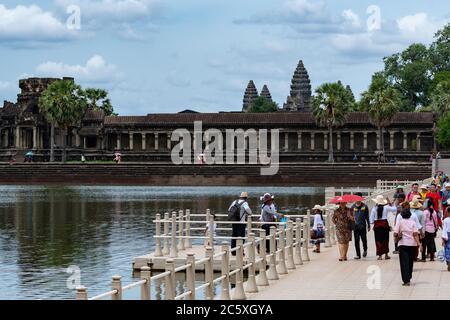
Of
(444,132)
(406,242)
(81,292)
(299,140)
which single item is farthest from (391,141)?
(81,292)

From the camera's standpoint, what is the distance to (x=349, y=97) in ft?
389

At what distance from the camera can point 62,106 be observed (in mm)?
118250

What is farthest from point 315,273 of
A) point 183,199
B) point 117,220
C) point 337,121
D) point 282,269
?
point 337,121

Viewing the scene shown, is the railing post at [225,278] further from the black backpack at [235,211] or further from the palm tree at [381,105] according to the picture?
the palm tree at [381,105]

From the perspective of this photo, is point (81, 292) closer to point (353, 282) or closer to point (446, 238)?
point (353, 282)

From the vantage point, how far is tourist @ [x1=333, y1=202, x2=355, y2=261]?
27641mm

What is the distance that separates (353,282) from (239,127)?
101 m

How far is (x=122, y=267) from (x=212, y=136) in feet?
302

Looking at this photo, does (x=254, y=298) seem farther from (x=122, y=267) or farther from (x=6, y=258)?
(x=6, y=258)

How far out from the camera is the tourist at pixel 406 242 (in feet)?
75.5

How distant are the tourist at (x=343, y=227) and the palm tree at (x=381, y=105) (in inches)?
3406

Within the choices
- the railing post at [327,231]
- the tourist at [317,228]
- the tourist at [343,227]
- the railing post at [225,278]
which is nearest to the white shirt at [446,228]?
the tourist at [343,227]

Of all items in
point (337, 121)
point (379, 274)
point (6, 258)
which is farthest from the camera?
point (337, 121)

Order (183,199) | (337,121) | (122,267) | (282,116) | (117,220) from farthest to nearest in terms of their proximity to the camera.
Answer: (282,116) → (337,121) → (183,199) → (117,220) → (122,267)
